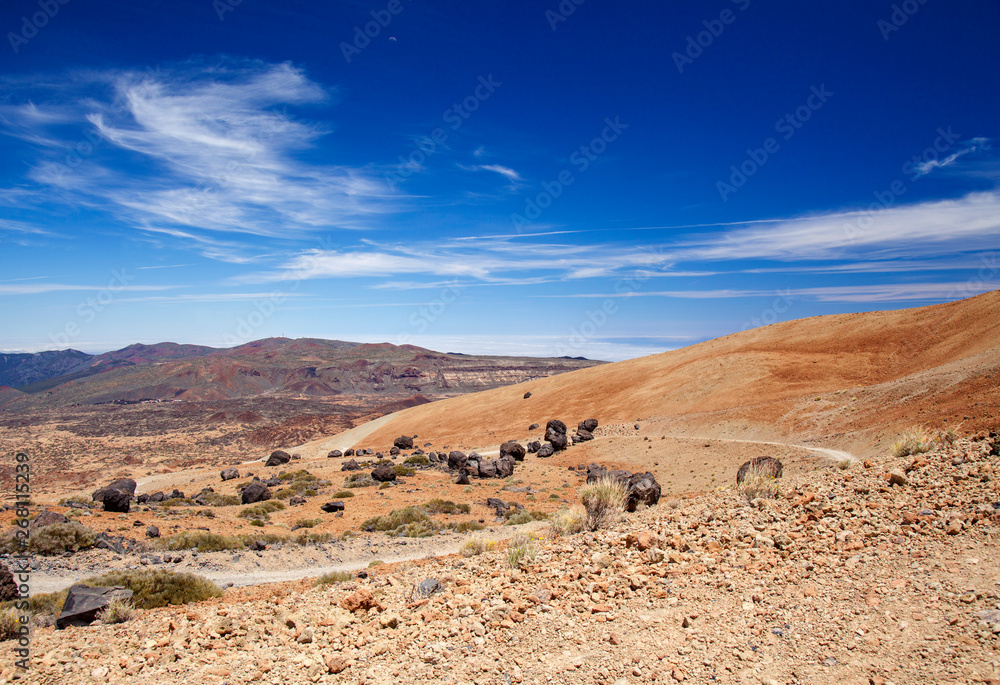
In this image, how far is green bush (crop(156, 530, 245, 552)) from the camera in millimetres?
16609

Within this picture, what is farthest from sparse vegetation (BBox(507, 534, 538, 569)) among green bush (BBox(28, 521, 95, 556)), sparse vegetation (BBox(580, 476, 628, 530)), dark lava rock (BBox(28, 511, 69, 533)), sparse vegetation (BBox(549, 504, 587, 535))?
dark lava rock (BBox(28, 511, 69, 533))

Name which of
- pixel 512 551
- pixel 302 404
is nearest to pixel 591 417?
pixel 512 551

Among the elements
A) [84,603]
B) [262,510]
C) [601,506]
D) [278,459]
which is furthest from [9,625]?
[278,459]

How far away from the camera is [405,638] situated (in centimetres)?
666

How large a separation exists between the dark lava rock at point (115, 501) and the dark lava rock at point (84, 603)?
16019mm

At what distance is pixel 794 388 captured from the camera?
37.2 metres

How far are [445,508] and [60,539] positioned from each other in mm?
13055

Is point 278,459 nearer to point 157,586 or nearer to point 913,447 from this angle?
point 157,586

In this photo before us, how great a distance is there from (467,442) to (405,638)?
1574 inches

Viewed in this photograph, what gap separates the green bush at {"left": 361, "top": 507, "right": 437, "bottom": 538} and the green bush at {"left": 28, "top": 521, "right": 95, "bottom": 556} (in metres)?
8.54

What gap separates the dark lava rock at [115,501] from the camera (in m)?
21.9

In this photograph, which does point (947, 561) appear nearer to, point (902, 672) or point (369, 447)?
point (902, 672)

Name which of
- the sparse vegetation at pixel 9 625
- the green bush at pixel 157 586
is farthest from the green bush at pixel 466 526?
the sparse vegetation at pixel 9 625

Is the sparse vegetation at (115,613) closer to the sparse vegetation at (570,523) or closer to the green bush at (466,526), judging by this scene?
the sparse vegetation at (570,523)
